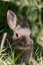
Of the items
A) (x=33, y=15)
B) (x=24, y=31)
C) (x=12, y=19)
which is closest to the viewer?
(x=24, y=31)

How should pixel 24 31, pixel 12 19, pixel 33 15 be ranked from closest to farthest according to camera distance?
pixel 24 31, pixel 12 19, pixel 33 15

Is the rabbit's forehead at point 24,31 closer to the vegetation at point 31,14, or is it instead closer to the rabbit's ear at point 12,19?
the rabbit's ear at point 12,19

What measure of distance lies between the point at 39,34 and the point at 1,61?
7.19 ft

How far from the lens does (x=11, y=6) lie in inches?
421

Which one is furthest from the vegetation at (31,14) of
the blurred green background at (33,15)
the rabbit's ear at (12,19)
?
the rabbit's ear at (12,19)

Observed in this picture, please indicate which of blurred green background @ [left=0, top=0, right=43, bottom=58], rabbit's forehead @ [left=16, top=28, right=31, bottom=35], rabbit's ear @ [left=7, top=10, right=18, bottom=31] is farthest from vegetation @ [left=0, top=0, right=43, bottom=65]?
rabbit's forehead @ [left=16, top=28, right=31, bottom=35]

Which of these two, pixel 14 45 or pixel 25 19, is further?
pixel 25 19

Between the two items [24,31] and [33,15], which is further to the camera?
[33,15]

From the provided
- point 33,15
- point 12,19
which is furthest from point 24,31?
point 33,15

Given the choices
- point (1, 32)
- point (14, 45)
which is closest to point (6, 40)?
point (14, 45)

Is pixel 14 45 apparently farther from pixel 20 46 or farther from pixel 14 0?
pixel 14 0

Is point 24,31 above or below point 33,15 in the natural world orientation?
below

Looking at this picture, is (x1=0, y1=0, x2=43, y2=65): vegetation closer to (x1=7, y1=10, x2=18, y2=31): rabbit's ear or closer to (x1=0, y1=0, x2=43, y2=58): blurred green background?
(x1=0, y1=0, x2=43, y2=58): blurred green background

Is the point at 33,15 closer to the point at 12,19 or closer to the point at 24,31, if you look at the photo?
the point at 12,19
